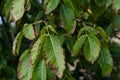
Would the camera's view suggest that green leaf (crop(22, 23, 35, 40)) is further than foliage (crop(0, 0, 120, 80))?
Yes

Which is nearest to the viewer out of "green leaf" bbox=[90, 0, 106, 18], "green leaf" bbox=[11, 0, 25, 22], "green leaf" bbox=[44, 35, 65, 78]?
"green leaf" bbox=[44, 35, 65, 78]

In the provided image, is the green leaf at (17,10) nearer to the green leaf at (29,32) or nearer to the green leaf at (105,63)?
the green leaf at (29,32)

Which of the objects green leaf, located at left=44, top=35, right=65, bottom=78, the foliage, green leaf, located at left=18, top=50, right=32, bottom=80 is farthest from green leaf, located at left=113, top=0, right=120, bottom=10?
green leaf, located at left=18, top=50, right=32, bottom=80

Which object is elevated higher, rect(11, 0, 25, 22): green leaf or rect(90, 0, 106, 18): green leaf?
rect(11, 0, 25, 22): green leaf

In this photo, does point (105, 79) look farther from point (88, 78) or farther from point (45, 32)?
point (45, 32)

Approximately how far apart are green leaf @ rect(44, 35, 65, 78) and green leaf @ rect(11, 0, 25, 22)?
18cm

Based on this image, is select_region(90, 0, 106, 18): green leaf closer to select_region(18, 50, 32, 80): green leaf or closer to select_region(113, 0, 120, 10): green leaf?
select_region(113, 0, 120, 10): green leaf

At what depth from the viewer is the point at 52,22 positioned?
5.53 feet

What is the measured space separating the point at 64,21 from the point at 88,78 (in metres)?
1.40

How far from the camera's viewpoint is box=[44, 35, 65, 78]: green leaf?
1432 mm

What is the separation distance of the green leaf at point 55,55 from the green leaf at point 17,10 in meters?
0.18

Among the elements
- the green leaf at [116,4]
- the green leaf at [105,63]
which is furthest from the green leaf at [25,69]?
the green leaf at [116,4]

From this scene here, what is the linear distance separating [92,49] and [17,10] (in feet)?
1.20

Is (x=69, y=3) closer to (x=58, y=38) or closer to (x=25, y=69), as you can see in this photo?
(x=58, y=38)
